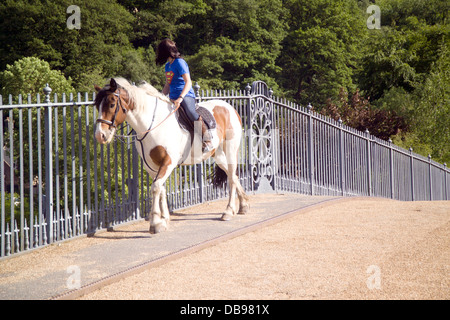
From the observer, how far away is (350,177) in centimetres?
1698

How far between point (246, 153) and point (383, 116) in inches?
896

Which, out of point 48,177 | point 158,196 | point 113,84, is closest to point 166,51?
point 113,84

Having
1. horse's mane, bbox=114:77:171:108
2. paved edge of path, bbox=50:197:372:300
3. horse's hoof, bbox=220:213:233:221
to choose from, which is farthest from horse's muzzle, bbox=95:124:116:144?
horse's hoof, bbox=220:213:233:221

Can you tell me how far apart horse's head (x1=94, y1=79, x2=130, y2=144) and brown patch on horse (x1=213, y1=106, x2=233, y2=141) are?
2170 mm

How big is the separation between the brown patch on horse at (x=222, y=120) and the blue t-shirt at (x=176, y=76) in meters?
0.92

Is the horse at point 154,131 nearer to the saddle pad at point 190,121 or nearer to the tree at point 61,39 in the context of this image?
the saddle pad at point 190,121

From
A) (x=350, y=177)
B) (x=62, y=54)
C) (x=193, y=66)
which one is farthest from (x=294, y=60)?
(x=350, y=177)

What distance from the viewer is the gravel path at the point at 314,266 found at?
19.6 ft

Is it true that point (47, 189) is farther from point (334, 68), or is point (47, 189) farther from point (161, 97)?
point (334, 68)

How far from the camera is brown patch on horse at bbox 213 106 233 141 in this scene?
995 centimetres

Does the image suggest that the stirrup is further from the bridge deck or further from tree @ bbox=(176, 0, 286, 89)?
tree @ bbox=(176, 0, 286, 89)

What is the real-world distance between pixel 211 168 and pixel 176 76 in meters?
3.33

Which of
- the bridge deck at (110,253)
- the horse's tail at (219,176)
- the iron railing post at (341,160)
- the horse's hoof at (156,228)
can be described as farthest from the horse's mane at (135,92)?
the iron railing post at (341,160)

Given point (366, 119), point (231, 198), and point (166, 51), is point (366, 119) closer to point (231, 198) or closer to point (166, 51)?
point (231, 198)
